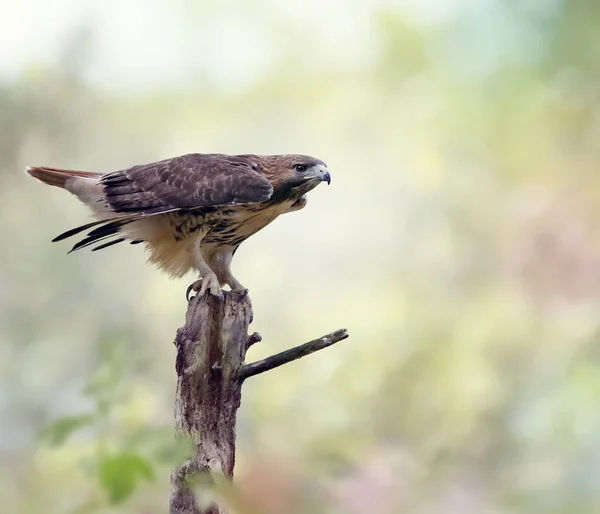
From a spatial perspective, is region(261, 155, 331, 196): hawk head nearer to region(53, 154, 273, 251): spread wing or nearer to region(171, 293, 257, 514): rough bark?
region(53, 154, 273, 251): spread wing

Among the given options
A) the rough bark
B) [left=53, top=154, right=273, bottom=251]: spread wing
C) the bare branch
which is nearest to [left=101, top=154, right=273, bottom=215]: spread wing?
[left=53, top=154, right=273, bottom=251]: spread wing

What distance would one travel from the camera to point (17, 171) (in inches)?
220

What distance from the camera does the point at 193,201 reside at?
2.66 metres

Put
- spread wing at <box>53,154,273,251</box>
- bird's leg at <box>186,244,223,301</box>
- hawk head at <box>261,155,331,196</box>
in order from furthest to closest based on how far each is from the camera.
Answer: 1. hawk head at <box>261,155,331,196</box>
2. spread wing at <box>53,154,273,251</box>
3. bird's leg at <box>186,244,223,301</box>

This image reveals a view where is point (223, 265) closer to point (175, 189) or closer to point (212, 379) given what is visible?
point (175, 189)

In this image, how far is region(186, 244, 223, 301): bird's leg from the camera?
2396 mm

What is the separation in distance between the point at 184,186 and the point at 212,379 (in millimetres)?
859

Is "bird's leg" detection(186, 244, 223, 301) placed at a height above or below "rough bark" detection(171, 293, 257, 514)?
above

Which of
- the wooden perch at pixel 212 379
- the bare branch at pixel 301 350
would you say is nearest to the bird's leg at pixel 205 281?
the wooden perch at pixel 212 379

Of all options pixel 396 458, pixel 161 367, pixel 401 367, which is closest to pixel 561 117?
pixel 401 367

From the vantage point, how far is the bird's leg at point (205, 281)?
2.40m

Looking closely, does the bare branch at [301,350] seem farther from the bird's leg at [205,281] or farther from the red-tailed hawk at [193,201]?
the red-tailed hawk at [193,201]

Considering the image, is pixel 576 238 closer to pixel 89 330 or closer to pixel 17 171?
pixel 89 330

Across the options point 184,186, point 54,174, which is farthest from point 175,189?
point 54,174
